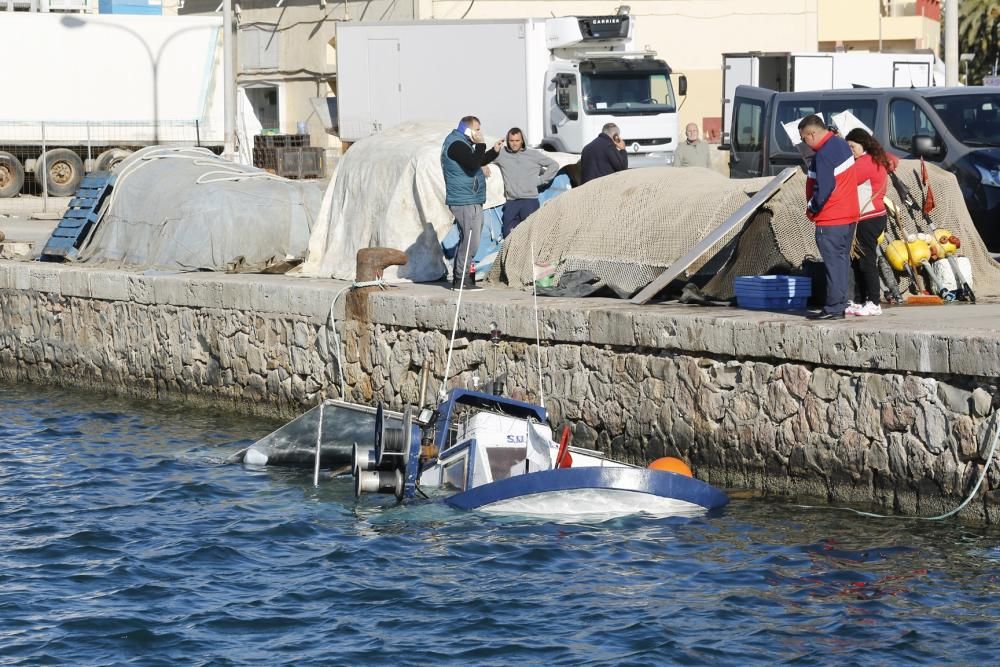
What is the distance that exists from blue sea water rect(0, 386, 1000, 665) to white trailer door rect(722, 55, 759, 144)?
21.5 m

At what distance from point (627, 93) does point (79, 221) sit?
35.9ft

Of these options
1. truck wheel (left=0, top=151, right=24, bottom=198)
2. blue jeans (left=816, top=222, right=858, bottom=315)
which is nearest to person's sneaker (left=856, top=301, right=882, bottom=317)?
blue jeans (left=816, top=222, right=858, bottom=315)

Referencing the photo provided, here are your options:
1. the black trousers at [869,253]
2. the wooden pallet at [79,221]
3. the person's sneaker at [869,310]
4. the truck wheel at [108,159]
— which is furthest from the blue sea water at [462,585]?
the truck wheel at [108,159]

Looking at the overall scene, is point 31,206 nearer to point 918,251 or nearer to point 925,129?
point 925,129

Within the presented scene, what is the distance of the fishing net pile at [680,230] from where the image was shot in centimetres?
1245

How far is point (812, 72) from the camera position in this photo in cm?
3030

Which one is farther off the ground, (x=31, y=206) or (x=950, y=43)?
(x=950, y=43)

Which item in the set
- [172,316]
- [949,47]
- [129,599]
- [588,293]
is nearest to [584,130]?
[949,47]

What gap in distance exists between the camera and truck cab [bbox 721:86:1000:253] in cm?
1448

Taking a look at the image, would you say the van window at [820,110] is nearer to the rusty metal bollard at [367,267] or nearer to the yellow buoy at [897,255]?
the yellow buoy at [897,255]

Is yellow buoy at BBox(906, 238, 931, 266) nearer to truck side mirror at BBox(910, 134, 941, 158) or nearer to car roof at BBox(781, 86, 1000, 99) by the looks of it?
truck side mirror at BBox(910, 134, 941, 158)

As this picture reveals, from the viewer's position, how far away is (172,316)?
1616cm

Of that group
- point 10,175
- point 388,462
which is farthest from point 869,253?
point 10,175

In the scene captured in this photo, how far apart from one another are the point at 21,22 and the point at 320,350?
20.9 m
